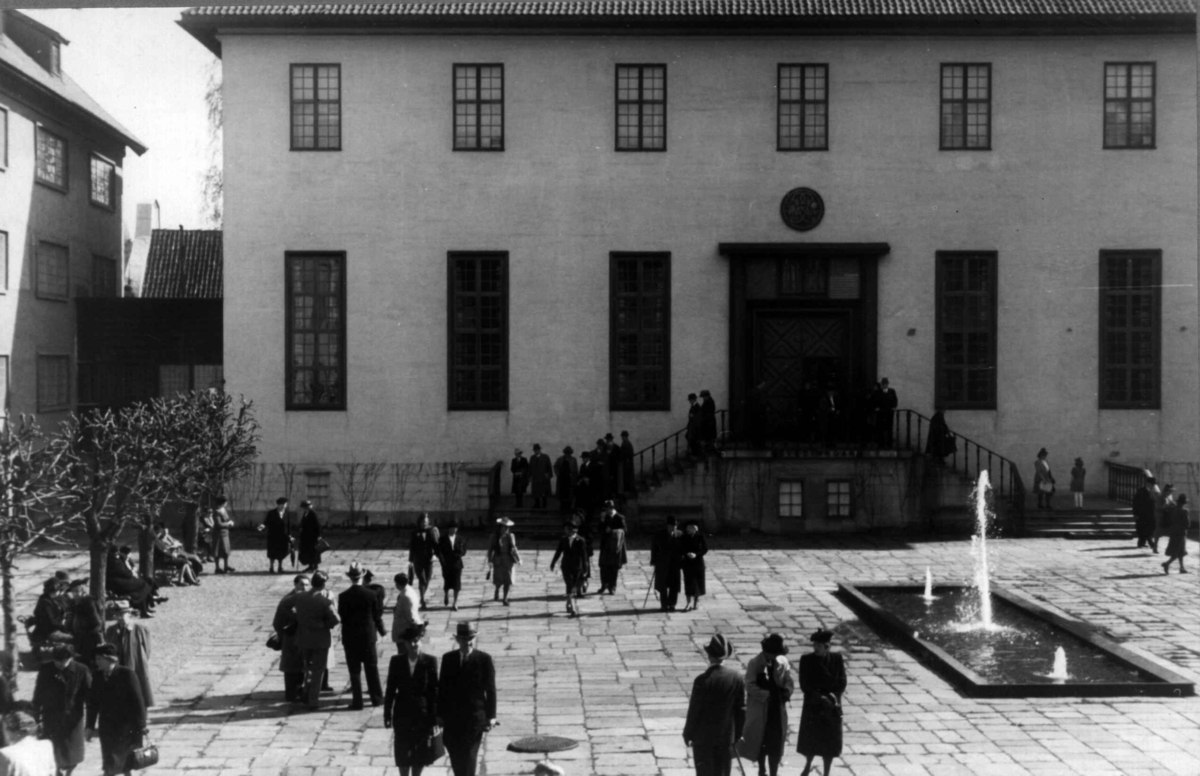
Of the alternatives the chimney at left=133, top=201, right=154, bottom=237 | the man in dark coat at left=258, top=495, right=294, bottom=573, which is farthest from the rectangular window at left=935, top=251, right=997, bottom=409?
the chimney at left=133, top=201, right=154, bottom=237

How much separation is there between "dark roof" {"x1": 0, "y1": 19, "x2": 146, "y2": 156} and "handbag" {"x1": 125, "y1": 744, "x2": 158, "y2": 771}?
17241 mm

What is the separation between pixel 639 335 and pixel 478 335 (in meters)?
3.73

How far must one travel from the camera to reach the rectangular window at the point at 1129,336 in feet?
99.9

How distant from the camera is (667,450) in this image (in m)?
31.2

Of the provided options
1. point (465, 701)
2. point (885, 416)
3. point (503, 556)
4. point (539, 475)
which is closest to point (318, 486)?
point (539, 475)

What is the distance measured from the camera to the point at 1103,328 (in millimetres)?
30594

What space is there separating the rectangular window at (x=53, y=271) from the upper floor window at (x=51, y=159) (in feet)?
4.85

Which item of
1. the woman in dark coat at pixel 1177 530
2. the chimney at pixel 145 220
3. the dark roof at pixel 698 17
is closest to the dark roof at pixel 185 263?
the chimney at pixel 145 220

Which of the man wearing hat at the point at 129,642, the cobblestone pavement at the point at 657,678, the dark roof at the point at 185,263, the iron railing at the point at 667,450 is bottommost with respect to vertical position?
the cobblestone pavement at the point at 657,678

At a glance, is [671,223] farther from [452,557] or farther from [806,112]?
[452,557]

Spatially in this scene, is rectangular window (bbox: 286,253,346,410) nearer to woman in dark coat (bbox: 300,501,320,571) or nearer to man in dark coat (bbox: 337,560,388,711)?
woman in dark coat (bbox: 300,501,320,571)

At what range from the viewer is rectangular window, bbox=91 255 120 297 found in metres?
33.8

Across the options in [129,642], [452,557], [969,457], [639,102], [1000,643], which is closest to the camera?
[129,642]

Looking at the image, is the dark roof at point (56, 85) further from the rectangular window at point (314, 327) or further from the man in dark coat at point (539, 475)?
the man in dark coat at point (539, 475)
